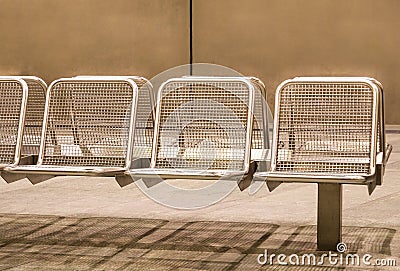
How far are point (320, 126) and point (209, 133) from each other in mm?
707

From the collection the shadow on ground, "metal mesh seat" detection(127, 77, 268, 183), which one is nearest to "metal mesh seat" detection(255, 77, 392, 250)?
"metal mesh seat" detection(127, 77, 268, 183)

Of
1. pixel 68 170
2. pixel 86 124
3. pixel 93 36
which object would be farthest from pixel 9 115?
pixel 93 36

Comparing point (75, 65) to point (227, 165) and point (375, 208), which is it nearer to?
point (375, 208)

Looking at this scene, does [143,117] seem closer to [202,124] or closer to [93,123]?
[93,123]

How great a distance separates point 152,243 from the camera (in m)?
5.77

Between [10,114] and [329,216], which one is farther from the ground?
[10,114]

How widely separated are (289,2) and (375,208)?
8210mm

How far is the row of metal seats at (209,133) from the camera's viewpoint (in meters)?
5.40

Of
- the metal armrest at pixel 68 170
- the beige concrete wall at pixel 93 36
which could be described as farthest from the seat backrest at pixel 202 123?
the beige concrete wall at pixel 93 36

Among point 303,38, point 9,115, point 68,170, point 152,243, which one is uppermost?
point 303,38

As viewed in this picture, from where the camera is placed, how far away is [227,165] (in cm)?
560

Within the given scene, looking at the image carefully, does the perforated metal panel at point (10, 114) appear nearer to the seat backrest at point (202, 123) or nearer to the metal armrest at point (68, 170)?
the metal armrest at point (68, 170)

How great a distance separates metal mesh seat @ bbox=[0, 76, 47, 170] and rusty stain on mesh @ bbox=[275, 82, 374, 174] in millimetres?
1706

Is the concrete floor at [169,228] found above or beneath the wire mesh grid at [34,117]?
beneath
